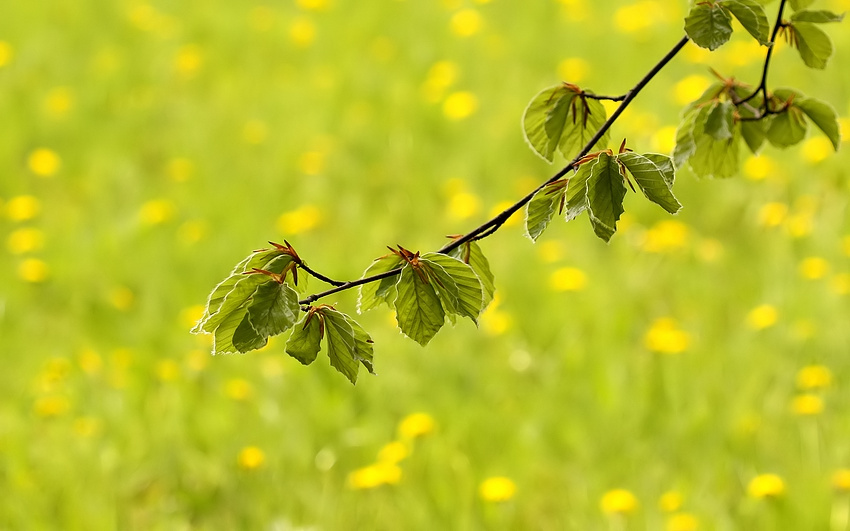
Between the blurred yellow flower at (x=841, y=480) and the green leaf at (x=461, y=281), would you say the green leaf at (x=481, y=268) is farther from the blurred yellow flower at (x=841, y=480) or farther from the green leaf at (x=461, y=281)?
the blurred yellow flower at (x=841, y=480)

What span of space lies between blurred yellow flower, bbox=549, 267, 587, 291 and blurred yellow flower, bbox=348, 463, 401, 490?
110 cm

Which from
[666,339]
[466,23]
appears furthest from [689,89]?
[666,339]

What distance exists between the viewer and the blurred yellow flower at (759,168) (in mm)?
3957

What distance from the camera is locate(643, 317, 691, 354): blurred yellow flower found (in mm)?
2932

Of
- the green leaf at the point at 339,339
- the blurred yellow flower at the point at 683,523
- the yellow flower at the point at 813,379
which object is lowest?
the green leaf at the point at 339,339

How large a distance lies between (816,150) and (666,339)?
1.56m

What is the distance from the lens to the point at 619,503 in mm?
2322

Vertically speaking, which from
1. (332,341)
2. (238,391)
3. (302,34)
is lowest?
(332,341)

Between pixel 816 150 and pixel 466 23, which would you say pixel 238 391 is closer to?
pixel 816 150

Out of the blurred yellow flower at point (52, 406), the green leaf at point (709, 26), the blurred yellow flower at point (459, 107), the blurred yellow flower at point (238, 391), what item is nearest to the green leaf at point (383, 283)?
the green leaf at point (709, 26)

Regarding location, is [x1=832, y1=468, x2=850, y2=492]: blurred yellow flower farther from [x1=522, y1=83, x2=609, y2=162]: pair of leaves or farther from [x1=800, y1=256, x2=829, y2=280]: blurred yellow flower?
[x1=522, y1=83, x2=609, y2=162]: pair of leaves

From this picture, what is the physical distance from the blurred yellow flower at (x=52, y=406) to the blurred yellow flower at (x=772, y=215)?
262 centimetres

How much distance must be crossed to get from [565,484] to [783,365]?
859mm

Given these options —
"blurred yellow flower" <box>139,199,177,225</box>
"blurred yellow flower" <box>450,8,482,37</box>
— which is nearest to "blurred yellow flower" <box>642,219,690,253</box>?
"blurred yellow flower" <box>139,199,177,225</box>
